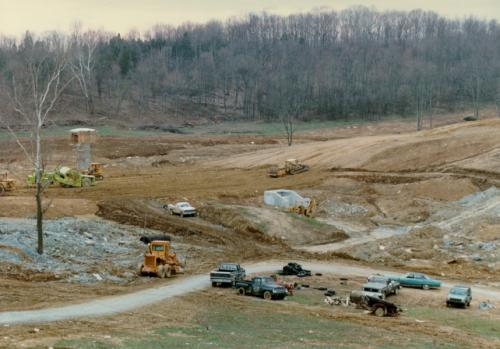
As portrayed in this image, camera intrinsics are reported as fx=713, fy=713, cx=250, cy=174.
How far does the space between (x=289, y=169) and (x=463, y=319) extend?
141 feet

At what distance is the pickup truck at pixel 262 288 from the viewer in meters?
30.0

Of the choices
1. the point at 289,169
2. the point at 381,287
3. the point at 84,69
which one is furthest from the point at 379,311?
the point at 84,69

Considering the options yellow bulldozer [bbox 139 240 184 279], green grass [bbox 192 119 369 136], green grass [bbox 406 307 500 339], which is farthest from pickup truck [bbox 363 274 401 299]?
green grass [bbox 192 119 369 136]

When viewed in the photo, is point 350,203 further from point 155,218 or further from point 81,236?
point 81,236

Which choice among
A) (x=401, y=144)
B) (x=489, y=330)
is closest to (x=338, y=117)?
(x=401, y=144)

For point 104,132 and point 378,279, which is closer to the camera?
point 378,279

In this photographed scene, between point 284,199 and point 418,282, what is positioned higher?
point 284,199

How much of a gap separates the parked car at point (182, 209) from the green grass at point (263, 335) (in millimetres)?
23599

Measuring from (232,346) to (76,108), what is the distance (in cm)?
12769

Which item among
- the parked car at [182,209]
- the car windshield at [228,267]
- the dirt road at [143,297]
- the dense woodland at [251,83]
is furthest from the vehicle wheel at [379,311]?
the dense woodland at [251,83]

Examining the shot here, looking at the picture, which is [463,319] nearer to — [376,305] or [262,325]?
[376,305]

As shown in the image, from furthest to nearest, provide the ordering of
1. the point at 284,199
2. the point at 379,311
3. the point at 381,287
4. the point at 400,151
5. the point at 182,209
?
the point at 400,151, the point at 284,199, the point at 182,209, the point at 381,287, the point at 379,311

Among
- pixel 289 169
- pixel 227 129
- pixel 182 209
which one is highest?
pixel 227 129

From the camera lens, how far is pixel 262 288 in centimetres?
3027
